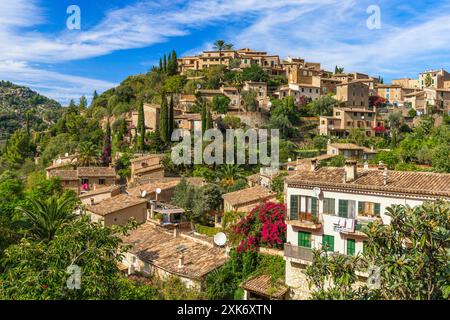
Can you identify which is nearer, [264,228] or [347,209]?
[347,209]

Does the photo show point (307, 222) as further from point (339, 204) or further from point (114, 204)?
point (114, 204)

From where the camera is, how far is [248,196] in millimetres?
31500

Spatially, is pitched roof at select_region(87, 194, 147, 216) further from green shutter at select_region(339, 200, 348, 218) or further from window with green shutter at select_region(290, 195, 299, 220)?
green shutter at select_region(339, 200, 348, 218)

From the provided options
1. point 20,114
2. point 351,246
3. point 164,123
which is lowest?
point 351,246

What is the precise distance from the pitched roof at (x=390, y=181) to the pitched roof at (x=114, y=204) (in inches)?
540

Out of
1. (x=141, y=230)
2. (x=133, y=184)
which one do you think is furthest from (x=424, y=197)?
(x=133, y=184)

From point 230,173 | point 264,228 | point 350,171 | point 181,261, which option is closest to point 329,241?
point 350,171

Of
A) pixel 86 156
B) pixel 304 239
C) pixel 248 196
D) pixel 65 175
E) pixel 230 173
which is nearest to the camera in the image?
pixel 304 239

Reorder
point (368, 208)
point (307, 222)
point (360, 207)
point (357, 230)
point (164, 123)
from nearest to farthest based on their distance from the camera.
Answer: point (357, 230), point (368, 208), point (360, 207), point (307, 222), point (164, 123)

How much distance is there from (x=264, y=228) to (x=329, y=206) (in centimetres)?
375

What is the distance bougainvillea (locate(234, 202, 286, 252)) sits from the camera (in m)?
20.6

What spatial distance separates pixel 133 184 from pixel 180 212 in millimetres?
12522

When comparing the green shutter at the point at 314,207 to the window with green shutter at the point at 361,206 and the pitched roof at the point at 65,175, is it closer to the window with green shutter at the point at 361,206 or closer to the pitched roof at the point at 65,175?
the window with green shutter at the point at 361,206
